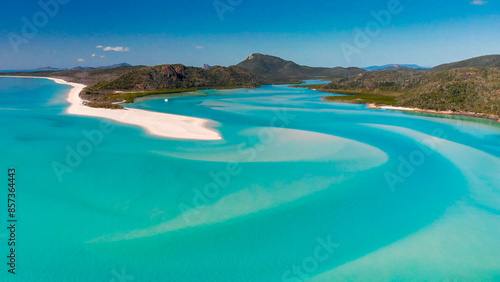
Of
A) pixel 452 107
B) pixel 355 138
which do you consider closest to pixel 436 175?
pixel 355 138

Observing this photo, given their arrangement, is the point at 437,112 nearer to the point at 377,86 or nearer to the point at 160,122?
the point at 377,86

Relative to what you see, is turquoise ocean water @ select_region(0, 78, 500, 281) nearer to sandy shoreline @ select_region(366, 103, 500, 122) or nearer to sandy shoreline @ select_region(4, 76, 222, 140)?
sandy shoreline @ select_region(4, 76, 222, 140)

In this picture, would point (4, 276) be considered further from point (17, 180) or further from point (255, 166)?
point (255, 166)

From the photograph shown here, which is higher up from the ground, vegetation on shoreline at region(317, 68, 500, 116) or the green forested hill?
the green forested hill

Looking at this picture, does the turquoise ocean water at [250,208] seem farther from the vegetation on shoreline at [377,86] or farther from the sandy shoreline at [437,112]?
the vegetation on shoreline at [377,86]

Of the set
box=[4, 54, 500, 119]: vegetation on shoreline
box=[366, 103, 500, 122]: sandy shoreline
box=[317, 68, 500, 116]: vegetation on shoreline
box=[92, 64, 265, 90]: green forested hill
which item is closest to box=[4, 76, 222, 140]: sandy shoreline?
box=[4, 54, 500, 119]: vegetation on shoreline
